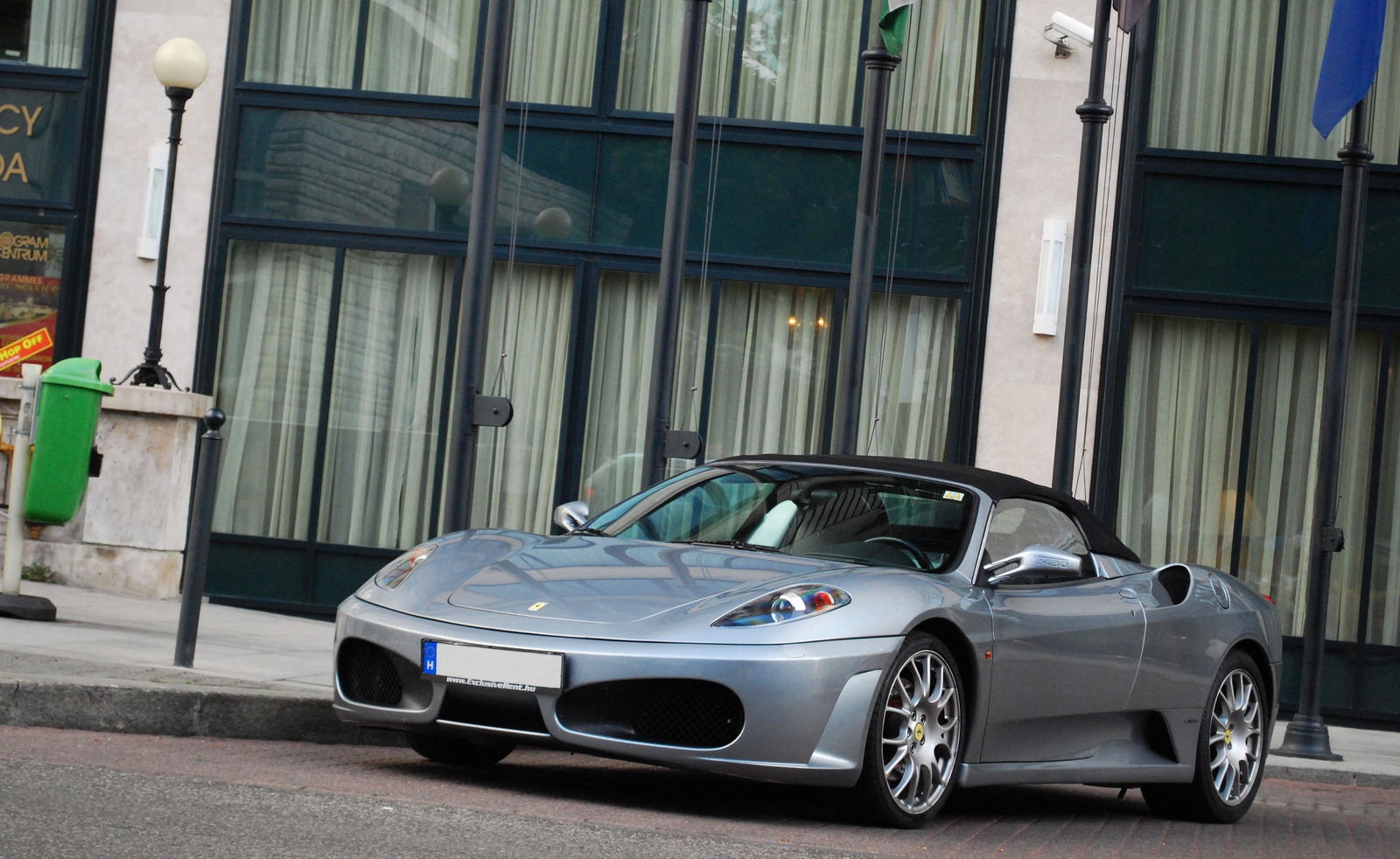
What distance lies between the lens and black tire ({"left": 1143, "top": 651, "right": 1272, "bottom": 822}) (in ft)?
23.4

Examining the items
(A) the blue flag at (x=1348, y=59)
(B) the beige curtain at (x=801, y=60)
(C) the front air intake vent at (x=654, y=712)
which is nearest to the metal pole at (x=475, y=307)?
(C) the front air intake vent at (x=654, y=712)

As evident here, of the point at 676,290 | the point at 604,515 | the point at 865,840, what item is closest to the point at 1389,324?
the point at 676,290

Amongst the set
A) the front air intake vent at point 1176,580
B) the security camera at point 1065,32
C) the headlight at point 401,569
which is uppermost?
the security camera at point 1065,32

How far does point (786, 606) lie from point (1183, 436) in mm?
9121

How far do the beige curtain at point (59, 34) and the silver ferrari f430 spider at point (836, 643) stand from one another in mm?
9433

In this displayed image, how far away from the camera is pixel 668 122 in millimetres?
13883

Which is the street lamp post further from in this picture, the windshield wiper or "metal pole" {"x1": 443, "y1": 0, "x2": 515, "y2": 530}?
the windshield wiper

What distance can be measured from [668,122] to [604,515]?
749 cm

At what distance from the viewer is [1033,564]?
6.12m

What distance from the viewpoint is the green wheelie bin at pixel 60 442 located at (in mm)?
8828

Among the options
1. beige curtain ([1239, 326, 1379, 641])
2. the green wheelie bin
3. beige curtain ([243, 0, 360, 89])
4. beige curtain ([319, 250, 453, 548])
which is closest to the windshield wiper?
the green wheelie bin

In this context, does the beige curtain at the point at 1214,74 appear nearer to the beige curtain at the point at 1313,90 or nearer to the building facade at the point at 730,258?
the building facade at the point at 730,258

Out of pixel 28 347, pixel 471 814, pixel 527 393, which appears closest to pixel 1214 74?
pixel 527 393

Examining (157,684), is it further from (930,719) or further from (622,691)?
(930,719)
